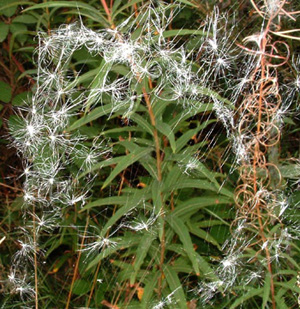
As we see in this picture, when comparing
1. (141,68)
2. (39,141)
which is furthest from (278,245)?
(39,141)

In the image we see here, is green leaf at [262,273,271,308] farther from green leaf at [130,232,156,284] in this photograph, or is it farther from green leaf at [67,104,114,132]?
green leaf at [67,104,114,132]

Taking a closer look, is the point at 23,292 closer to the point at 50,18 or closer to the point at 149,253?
the point at 149,253

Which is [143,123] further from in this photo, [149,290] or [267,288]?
[267,288]

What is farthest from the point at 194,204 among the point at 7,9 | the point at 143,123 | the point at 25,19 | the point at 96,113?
the point at 7,9

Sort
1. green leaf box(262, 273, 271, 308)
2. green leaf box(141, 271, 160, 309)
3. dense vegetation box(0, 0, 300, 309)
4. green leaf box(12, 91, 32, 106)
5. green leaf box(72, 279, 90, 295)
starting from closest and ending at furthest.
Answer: green leaf box(262, 273, 271, 308) → dense vegetation box(0, 0, 300, 309) → green leaf box(141, 271, 160, 309) → green leaf box(72, 279, 90, 295) → green leaf box(12, 91, 32, 106)

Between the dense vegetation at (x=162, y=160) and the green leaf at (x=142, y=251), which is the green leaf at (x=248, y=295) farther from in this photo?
the green leaf at (x=142, y=251)

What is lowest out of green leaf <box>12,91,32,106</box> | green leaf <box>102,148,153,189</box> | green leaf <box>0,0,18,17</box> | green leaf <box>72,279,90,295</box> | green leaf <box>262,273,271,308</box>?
green leaf <box>72,279,90,295</box>

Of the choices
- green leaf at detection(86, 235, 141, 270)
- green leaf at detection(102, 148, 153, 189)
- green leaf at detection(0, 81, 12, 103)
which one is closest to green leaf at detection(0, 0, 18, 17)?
green leaf at detection(0, 81, 12, 103)

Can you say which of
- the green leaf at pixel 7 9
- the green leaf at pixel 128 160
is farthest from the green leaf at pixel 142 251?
the green leaf at pixel 7 9
